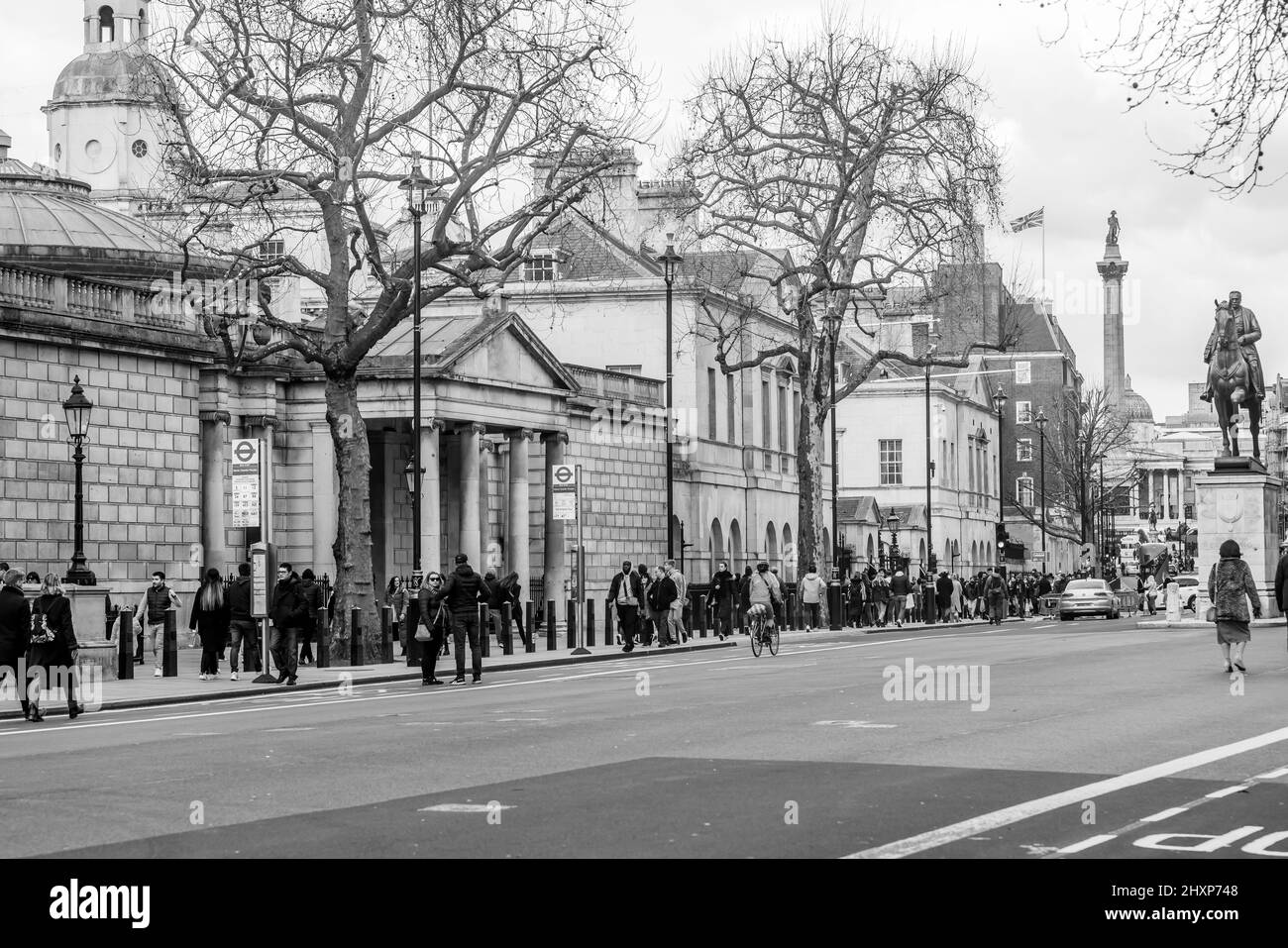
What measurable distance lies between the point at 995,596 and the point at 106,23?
69.8m

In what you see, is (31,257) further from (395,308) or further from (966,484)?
(966,484)

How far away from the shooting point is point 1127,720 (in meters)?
17.9

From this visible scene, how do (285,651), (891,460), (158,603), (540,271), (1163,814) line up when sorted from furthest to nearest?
(891,460) → (540,271) → (158,603) → (285,651) → (1163,814)

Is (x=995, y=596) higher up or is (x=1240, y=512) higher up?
(x=1240, y=512)

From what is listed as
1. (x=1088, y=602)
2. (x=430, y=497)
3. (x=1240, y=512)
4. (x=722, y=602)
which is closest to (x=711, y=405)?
(x=1088, y=602)

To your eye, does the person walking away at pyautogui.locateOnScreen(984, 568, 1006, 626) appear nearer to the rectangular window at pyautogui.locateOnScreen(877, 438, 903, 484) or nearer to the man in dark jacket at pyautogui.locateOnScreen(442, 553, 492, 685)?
the rectangular window at pyautogui.locateOnScreen(877, 438, 903, 484)

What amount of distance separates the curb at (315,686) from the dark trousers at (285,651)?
0.30 m

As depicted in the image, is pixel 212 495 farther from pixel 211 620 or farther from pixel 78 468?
pixel 211 620

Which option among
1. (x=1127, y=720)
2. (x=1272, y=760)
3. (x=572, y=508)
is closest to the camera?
(x=1272, y=760)

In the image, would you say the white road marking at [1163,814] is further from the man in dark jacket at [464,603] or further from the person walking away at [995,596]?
the person walking away at [995,596]

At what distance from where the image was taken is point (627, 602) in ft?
129

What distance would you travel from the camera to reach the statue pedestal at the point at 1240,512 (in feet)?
144
